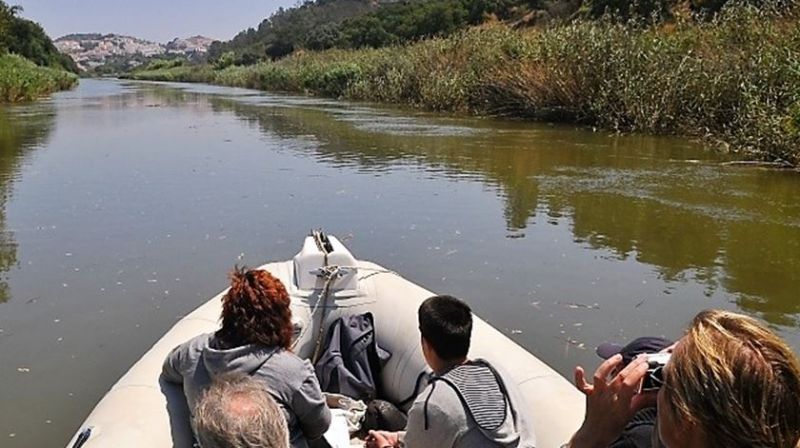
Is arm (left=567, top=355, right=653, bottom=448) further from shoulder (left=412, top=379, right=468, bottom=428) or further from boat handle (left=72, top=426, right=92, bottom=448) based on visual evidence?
boat handle (left=72, top=426, right=92, bottom=448)

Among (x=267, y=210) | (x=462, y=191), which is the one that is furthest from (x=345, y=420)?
(x=462, y=191)

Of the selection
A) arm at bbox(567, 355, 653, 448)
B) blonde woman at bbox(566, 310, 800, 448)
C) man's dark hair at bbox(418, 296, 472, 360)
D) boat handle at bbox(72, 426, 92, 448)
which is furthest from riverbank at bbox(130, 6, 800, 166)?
blonde woman at bbox(566, 310, 800, 448)

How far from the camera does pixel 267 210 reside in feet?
24.9

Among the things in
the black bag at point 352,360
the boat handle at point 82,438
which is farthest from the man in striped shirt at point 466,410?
the black bag at point 352,360

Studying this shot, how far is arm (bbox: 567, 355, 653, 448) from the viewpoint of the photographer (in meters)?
1.47

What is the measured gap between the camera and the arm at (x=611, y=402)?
1467mm

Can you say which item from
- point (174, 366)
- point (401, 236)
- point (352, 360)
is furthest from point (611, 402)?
point (401, 236)

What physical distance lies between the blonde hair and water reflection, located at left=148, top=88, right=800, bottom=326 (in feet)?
12.8

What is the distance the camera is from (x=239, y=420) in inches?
57.8

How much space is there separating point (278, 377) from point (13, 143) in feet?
40.9

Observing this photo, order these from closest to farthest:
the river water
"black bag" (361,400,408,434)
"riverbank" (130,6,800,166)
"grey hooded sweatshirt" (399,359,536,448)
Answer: "grey hooded sweatshirt" (399,359,536,448) → "black bag" (361,400,408,434) → the river water → "riverbank" (130,6,800,166)

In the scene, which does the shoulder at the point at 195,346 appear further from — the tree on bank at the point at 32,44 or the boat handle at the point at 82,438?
the tree on bank at the point at 32,44

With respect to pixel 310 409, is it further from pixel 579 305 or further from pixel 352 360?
pixel 579 305

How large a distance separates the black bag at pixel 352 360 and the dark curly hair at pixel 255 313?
911 millimetres
